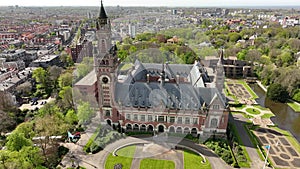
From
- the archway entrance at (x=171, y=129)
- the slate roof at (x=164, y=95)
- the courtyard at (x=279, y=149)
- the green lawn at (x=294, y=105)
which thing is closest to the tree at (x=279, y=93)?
the green lawn at (x=294, y=105)

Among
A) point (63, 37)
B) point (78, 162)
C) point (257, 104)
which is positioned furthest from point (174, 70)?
point (63, 37)

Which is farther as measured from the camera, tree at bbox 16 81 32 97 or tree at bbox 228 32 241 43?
tree at bbox 228 32 241 43

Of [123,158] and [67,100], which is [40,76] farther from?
[123,158]

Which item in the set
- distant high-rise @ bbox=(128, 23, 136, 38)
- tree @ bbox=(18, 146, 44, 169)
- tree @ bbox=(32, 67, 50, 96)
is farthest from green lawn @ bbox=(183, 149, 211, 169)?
tree @ bbox=(32, 67, 50, 96)

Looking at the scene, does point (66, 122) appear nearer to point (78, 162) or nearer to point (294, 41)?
point (78, 162)

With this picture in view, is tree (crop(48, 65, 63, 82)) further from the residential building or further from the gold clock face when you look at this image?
the gold clock face

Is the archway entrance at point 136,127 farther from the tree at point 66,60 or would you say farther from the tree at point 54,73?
the tree at point 66,60
